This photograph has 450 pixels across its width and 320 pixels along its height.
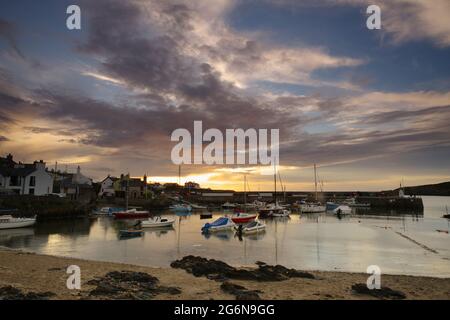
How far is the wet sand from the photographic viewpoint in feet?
48.5

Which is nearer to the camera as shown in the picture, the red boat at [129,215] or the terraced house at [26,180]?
the terraced house at [26,180]

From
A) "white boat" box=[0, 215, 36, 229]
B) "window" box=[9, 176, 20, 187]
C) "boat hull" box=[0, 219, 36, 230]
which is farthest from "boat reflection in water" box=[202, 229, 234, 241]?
"window" box=[9, 176, 20, 187]

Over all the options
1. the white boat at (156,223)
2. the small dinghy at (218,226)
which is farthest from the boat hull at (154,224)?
the small dinghy at (218,226)

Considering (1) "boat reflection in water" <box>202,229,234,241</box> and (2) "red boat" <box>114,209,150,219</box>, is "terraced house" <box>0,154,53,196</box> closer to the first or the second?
(2) "red boat" <box>114,209,150,219</box>

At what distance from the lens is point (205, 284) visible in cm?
1697

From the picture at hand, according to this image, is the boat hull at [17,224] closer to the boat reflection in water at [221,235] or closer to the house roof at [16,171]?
the house roof at [16,171]

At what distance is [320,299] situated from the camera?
1434cm

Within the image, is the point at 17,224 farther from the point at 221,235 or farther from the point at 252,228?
the point at 252,228

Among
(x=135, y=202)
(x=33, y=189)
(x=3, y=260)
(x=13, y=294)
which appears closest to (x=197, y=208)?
(x=135, y=202)

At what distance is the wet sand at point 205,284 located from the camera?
14797 millimetres

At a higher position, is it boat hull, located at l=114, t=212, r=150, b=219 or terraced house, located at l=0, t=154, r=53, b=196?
terraced house, located at l=0, t=154, r=53, b=196

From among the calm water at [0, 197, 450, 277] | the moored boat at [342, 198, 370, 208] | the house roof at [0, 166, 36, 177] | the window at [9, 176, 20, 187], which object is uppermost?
the house roof at [0, 166, 36, 177]

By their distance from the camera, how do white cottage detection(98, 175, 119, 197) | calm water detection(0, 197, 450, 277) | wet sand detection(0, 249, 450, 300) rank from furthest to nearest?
white cottage detection(98, 175, 119, 197)
calm water detection(0, 197, 450, 277)
wet sand detection(0, 249, 450, 300)

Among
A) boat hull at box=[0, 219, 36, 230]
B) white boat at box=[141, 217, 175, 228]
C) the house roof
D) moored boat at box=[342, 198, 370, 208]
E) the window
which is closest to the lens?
boat hull at box=[0, 219, 36, 230]
